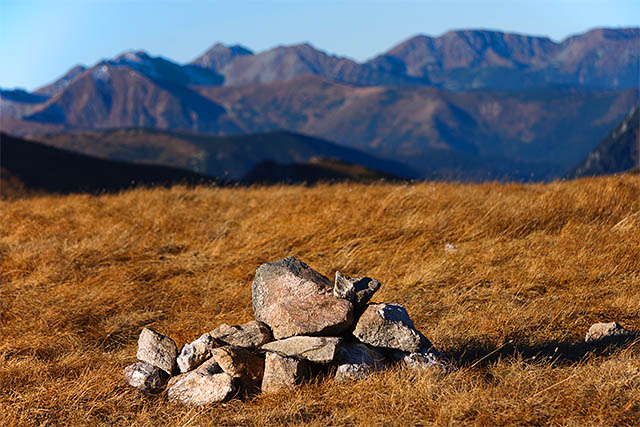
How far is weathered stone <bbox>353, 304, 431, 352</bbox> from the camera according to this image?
4.86 m

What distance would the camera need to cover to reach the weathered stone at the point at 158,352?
5.07 m

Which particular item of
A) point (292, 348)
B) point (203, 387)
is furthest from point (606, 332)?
point (203, 387)

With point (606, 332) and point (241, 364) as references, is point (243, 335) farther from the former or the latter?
point (606, 332)

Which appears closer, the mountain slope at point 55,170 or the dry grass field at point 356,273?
the dry grass field at point 356,273

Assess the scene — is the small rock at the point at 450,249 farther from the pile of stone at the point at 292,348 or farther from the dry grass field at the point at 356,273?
the pile of stone at the point at 292,348

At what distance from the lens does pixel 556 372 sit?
477cm

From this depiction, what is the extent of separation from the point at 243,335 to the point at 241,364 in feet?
1.20

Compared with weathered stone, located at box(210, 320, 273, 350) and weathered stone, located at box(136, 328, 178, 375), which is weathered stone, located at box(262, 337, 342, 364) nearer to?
weathered stone, located at box(210, 320, 273, 350)

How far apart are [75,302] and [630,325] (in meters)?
6.21

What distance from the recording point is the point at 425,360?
479 centimetres

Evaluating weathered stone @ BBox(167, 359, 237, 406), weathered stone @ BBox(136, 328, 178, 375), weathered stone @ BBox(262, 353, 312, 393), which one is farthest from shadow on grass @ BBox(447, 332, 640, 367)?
weathered stone @ BBox(136, 328, 178, 375)

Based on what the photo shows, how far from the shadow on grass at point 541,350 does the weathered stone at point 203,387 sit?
1916mm

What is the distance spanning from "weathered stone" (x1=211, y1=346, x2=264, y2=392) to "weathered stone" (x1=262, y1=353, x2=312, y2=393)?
133mm

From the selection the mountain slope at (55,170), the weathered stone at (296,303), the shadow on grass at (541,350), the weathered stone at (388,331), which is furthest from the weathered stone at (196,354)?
the mountain slope at (55,170)
